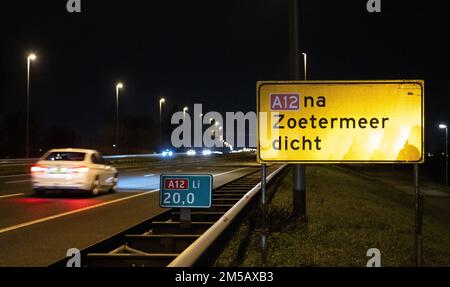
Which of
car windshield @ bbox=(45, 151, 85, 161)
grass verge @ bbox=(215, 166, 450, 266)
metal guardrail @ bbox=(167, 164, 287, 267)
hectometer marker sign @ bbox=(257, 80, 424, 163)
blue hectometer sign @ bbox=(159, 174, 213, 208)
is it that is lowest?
grass verge @ bbox=(215, 166, 450, 266)

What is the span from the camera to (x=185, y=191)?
10.1 meters

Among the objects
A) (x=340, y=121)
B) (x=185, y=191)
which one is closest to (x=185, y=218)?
(x=185, y=191)

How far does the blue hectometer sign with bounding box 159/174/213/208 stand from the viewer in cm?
1002

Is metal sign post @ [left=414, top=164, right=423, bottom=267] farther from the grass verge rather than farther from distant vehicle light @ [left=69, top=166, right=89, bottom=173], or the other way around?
distant vehicle light @ [left=69, top=166, right=89, bottom=173]

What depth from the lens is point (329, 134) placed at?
302 inches

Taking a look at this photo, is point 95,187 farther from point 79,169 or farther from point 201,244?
point 201,244

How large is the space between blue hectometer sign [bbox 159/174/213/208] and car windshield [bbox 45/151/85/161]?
1019 cm

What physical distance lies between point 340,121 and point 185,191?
3.39 meters

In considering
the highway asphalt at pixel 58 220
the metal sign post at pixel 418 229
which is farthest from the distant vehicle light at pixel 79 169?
the metal sign post at pixel 418 229

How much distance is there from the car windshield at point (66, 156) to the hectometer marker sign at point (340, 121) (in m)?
13.1

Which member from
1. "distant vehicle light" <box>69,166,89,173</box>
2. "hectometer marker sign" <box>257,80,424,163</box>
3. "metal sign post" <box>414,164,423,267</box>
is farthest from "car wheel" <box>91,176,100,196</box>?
"metal sign post" <box>414,164,423,267</box>

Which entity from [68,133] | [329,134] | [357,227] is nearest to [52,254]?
[329,134]

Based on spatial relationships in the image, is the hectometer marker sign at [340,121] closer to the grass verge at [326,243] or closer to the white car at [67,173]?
the grass verge at [326,243]
